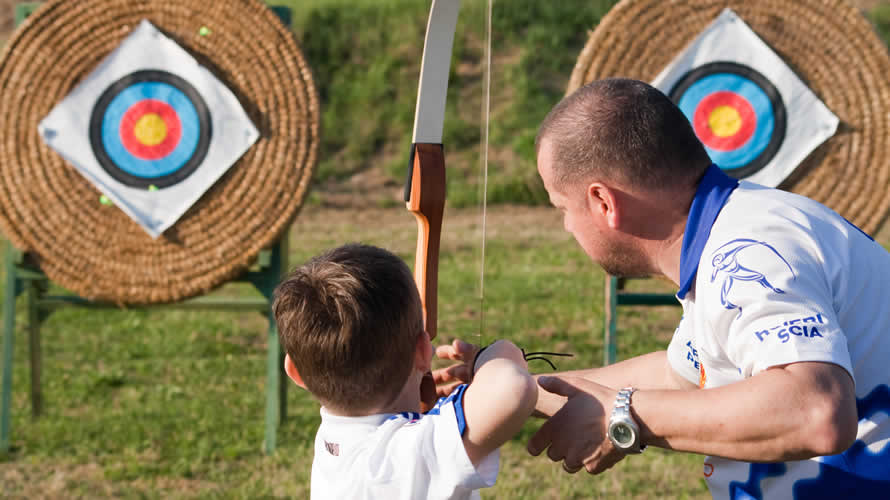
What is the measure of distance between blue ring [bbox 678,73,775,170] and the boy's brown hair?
7.49 feet

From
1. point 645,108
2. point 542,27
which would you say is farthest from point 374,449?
point 542,27

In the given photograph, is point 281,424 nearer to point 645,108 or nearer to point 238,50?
point 238,50

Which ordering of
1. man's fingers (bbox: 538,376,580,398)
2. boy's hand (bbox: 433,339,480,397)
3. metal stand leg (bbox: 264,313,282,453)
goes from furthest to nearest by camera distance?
1. metal stand leg (bbox: 264,313,282,453)
2. boy's hand (bbox: 433,339,480,397)
3. man's fingers (bbox: 538,376,580,398)

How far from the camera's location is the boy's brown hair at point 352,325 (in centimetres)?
128

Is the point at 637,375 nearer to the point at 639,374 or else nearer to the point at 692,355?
the point at 639,374

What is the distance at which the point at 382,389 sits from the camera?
1314 mm

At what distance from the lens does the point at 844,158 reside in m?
3.31

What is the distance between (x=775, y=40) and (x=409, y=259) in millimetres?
2908

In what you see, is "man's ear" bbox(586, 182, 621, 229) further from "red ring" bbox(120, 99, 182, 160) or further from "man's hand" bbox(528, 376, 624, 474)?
"red ring" bbox(120, 99, 182, 160)

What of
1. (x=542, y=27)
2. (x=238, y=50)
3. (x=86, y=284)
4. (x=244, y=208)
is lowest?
(x=86, y=284)

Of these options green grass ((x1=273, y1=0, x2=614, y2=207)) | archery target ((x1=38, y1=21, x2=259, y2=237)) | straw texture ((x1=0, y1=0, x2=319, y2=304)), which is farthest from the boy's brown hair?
green grass ((x1=273, y1=0, x2=614, y2=207))

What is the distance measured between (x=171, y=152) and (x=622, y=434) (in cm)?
236

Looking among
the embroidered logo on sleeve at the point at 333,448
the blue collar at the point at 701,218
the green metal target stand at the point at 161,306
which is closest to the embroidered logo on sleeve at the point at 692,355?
the blue collar at the point at 701,218

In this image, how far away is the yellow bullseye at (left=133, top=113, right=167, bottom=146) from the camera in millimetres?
3341
